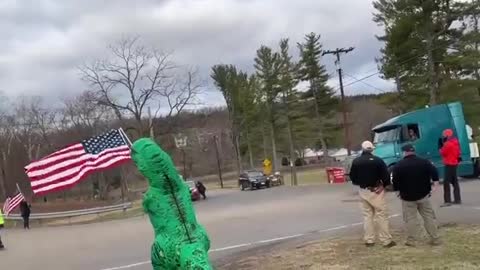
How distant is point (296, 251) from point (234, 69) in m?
82.6

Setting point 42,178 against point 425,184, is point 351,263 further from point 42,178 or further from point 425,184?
point 42,178

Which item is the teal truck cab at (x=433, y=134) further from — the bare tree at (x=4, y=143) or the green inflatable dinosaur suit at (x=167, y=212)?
the bare tree at (x=4, y=143)

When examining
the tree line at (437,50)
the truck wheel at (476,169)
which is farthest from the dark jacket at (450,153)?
the tree line at (437,50)

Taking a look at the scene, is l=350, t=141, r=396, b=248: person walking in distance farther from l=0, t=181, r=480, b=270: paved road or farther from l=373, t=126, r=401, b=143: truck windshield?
l=373, t=126, r=401, b=143: truck windshield

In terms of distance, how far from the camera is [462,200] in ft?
56.9

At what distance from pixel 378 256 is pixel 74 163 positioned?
36.5ft

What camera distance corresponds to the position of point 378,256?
31.3 ft

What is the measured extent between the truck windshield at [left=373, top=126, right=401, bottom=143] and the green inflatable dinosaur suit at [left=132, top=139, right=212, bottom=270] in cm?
2334

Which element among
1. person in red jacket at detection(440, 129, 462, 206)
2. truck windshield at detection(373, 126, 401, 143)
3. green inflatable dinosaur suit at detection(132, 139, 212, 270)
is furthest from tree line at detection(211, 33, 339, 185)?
green inflatable dinosaur suit at detection(132, 139, 212, 270)

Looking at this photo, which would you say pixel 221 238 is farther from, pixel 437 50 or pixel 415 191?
pixel 437 50

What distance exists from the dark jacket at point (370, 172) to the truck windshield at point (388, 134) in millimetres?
16450

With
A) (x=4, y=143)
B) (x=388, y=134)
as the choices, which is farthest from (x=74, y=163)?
(x=4, y=143)

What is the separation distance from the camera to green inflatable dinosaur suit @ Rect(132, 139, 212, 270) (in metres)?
3.91

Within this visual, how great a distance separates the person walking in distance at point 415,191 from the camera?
33.3ft
